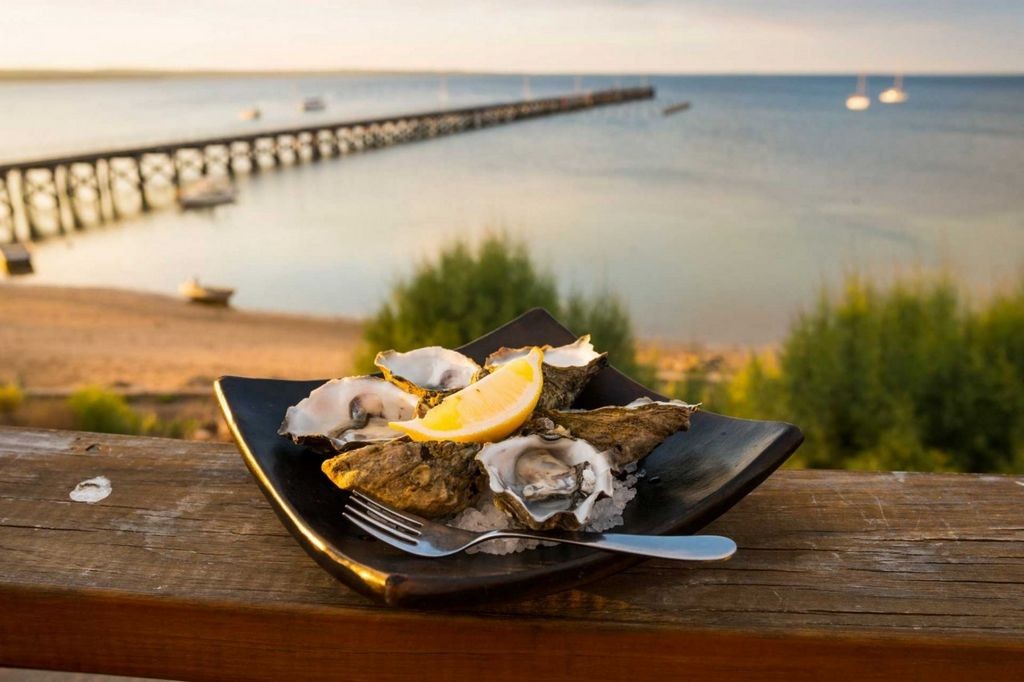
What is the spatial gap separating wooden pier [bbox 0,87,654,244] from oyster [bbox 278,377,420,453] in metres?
23.7

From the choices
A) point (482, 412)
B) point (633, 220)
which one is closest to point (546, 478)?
point (482, 412)

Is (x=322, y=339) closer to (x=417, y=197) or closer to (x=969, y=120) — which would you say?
(x=417, y=197)

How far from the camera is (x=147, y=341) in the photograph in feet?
38.9

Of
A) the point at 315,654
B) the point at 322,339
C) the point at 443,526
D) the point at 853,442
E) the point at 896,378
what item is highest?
the point at 443,526

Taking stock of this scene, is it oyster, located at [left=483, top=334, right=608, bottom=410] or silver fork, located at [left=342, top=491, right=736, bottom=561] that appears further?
oyster, located at [left=483, top=334, right=608, bottom=410]

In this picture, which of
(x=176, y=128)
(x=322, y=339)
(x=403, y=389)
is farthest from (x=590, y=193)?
(x=176, y=128)

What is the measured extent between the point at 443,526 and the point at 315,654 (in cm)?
22

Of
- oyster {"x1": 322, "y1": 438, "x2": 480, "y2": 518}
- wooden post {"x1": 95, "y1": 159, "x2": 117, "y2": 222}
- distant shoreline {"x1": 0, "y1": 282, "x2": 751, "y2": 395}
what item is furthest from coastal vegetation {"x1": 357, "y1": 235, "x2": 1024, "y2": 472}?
wooden post {"x1": 95, "y1": 159, "x2": 117, "y2": 222}

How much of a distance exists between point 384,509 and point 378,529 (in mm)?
35

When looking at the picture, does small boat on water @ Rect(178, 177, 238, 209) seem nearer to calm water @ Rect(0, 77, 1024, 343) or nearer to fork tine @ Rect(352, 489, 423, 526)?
calm water @ Rect(0, 77, 1024, 343)

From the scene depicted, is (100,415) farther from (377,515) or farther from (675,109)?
(675,109)

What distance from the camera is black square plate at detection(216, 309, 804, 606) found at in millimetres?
909

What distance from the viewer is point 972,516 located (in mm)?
1269

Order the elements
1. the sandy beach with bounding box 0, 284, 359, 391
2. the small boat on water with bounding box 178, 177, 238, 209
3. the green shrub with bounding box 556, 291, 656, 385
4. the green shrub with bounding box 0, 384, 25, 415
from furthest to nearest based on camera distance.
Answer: the small boat on water with bounding box 178, 177, 238, 209 < the sandy beach with bounding box 0, 284, 359, 391 < the green shrub with bounding box 556, 291, 656, 385 < the green shrub with bounding box 0, 384, 25, 415
